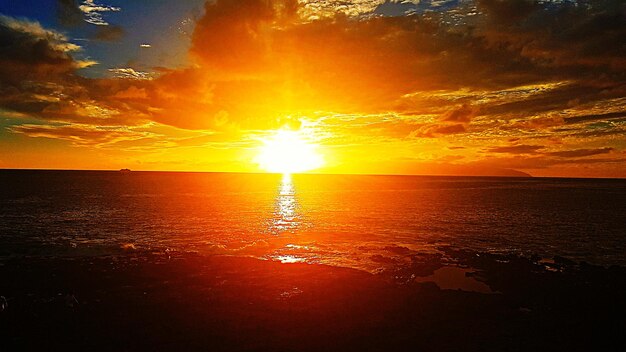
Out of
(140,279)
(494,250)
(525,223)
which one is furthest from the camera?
(525,223)

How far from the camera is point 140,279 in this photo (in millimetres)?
25828

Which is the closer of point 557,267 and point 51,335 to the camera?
point 51,335

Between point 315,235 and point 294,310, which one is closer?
point 294,310

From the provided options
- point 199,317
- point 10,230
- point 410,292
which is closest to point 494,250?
point 410,292

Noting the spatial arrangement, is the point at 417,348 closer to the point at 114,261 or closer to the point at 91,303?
the point at 91,303

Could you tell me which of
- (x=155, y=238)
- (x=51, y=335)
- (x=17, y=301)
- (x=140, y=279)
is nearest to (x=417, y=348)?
(x=51, y=335)

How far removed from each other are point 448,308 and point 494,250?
21.8 meters

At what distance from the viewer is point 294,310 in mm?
20078

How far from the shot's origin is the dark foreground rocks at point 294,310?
1650cm

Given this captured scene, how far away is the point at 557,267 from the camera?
31.5 m

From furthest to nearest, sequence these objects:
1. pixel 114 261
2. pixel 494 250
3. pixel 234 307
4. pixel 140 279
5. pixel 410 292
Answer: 1. pixel 494 250
2. pixel 114 261
3. pixel 140 279
4. pixel 410 292
5. pixel 234 307

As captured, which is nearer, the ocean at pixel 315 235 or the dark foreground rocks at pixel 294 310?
the dark foreground rocks at pixel 294 310

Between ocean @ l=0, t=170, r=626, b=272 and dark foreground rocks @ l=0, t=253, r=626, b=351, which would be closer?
dark foreground rocks @ l=0, t=253, r=626, b=351

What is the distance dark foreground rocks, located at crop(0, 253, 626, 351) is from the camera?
54.1 feet
